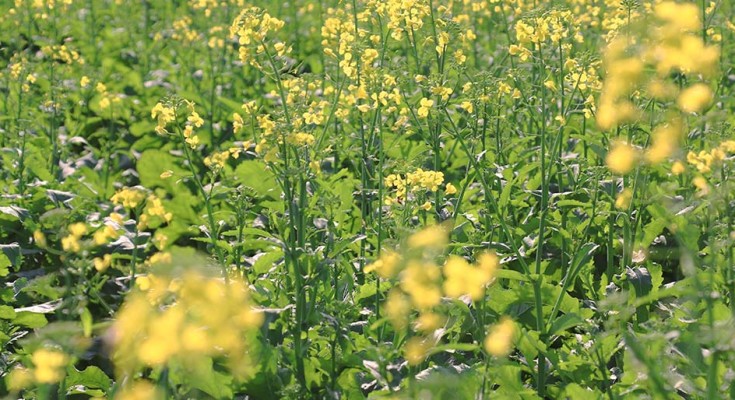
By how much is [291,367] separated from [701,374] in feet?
4.78

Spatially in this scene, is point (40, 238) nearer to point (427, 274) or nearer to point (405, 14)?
point (427, 274)

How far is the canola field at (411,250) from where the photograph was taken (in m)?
2.20

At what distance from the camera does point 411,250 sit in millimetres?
2299

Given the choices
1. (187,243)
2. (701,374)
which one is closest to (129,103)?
(187,243)

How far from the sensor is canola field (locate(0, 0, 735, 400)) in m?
2.20

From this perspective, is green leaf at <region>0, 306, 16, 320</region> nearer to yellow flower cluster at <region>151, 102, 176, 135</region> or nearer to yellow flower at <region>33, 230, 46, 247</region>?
yellow flower cluster at <region>151, 102, 176, 135</region>

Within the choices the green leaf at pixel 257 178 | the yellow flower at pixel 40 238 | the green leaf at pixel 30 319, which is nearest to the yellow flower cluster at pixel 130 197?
the yellow flower at pixel 40 238

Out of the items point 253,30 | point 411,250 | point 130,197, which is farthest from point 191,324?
point 253,30

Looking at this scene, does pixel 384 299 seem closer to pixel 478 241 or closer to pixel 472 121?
Result: pixel 478 241

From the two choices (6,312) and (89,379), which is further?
(6,312)

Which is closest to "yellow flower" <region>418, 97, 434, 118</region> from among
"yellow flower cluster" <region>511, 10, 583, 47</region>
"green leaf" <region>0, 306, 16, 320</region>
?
"yellow flower cluster" <region>511, 10, 583, 47</region>

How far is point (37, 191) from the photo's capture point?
5.14m

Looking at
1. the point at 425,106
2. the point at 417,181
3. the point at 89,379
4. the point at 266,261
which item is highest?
the point at 425,106

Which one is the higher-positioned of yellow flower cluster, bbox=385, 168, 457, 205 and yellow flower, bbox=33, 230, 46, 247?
yellow flower, bbox=33, 230, 46, 247
